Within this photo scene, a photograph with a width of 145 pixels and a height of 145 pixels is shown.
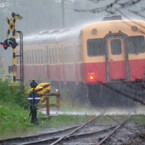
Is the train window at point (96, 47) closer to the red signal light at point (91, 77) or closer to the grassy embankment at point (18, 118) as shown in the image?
the red signal light at point (91, 77)

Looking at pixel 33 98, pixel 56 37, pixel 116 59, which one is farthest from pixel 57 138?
pixel 56 37

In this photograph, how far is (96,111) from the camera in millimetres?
12766

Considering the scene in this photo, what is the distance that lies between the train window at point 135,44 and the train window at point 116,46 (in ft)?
0.95

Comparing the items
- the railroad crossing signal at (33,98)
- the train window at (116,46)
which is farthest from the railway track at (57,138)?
the train window at (116,46)

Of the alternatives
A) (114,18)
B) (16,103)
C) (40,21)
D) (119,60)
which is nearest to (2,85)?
(16,103)

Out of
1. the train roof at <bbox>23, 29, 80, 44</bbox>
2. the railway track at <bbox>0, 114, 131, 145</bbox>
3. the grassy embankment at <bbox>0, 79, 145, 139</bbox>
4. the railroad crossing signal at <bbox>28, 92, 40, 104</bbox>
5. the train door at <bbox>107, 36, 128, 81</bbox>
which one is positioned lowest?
the railway track at <bbox>0, 114, 131, 145</bbox>

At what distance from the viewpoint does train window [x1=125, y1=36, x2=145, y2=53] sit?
12.9 m

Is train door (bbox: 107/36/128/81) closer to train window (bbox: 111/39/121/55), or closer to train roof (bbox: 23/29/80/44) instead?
train window (bbox: 111/39/121/55)

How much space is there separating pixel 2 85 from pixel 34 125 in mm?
2952

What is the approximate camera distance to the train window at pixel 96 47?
42.5 ft

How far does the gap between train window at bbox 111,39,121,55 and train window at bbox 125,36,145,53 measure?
11.4 inches

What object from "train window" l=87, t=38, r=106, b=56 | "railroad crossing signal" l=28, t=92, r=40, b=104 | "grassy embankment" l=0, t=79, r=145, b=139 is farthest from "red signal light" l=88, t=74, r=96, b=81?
"railroad crossing signal" l=28, t=92, r=40, b=104

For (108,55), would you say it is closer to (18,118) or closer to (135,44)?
(135,44)

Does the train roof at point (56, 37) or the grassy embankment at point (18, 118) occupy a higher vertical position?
the train roof at point (56, 37)
